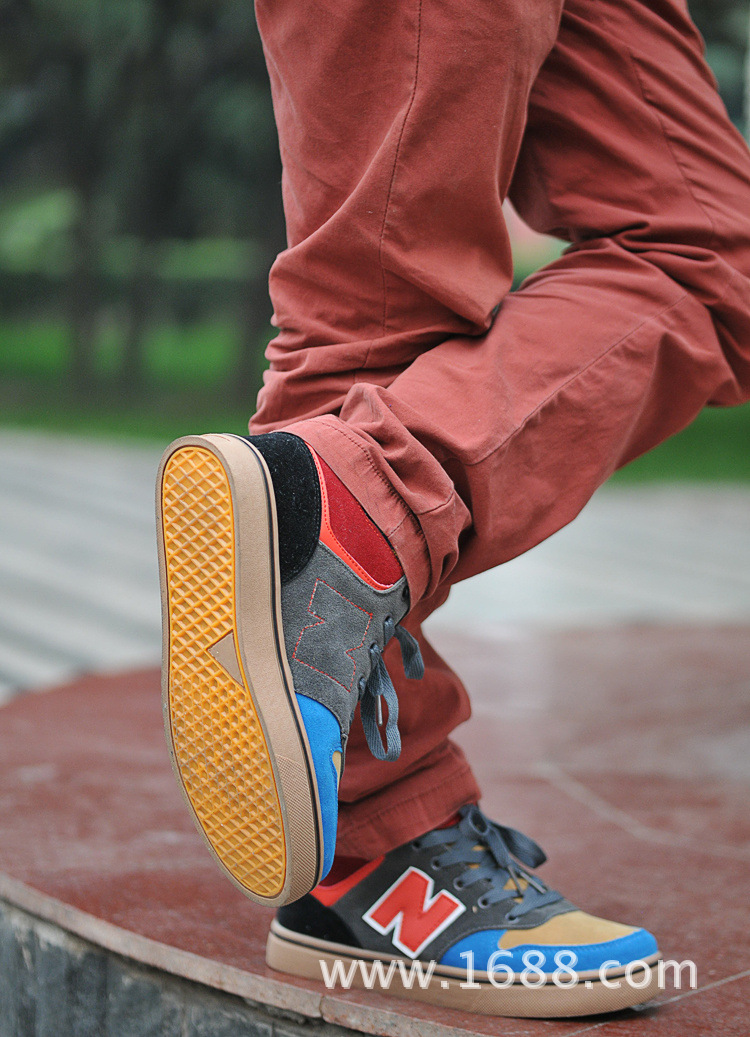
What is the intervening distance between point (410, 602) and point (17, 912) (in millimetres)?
592

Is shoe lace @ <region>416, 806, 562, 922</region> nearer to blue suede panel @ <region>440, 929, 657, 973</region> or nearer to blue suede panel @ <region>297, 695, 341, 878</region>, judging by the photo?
blue suede panel @ <region>440, 929, 657, 973</region>

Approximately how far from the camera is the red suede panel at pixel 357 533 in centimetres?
87

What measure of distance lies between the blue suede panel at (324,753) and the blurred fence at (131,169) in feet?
28.1

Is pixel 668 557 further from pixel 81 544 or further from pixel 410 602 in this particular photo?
pixel 410 602

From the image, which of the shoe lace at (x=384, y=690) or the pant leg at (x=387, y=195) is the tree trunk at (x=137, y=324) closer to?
the pant leg at (x=387, y=195)

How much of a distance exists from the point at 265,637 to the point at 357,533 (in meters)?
0.11

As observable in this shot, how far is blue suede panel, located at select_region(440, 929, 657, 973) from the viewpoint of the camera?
97 cm

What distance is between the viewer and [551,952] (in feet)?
3.23

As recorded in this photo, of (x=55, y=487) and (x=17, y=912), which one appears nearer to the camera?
(x=17, y=912)

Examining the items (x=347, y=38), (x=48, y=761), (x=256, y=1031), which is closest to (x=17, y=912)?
(x=256, y=1031)

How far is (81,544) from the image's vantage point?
4477 millimetres

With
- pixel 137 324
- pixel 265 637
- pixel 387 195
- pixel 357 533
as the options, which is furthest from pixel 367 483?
pixel 137 324

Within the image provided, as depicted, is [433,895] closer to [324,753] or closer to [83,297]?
[324,753]

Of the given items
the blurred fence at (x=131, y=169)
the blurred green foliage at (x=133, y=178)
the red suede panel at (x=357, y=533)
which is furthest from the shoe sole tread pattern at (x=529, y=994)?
the blurred fence at (x=131, y=169)
